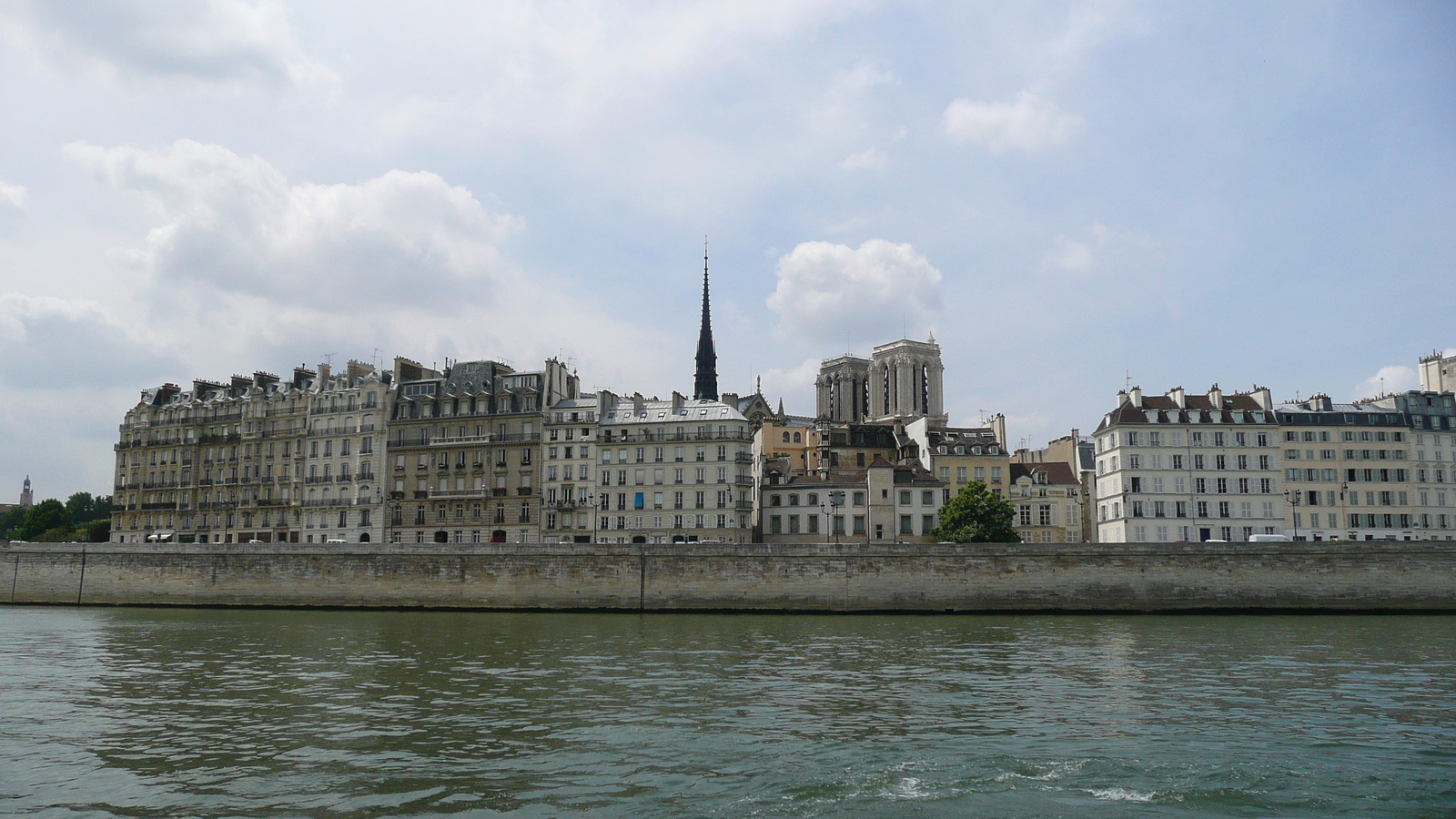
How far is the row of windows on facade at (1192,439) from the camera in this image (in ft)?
213

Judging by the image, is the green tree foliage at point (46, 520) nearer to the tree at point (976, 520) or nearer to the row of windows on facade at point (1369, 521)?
the tree at point (976, 520)

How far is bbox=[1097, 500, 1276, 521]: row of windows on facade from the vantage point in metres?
64.4

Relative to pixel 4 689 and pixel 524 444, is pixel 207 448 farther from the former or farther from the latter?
pixel 4 689

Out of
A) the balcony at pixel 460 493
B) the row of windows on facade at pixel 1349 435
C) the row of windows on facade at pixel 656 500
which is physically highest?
the row of windows on facade at pixel 1349 435

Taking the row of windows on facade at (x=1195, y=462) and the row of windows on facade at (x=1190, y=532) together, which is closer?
the row of windows on facade at (x=1190, y=532)

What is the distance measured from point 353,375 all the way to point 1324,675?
65.9 m

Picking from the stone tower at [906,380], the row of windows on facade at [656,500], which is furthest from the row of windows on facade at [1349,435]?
A: the stone tower at [906,380]

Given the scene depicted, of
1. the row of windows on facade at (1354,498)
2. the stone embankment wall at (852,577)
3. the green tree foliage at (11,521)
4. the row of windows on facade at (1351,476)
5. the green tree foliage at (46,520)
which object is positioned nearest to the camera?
the stone embankment wall at (852,577)

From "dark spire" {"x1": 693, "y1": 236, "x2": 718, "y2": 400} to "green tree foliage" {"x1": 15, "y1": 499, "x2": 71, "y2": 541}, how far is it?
207 feet

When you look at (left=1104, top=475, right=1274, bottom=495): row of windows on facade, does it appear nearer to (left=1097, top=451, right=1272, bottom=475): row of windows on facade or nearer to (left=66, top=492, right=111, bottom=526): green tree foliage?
(left=1097, top=451, right=1272, bottom=475): row of windows on facade

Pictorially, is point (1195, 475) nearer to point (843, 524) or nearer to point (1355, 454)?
point (1355, 454)

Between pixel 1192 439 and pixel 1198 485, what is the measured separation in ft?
9.62

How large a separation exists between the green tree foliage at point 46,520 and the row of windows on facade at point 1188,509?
9128 cm

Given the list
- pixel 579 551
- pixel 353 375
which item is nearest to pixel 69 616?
pixel 579 551
